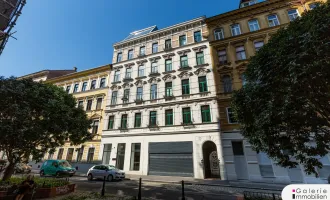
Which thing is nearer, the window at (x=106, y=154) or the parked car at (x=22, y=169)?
the parked car at (x=22, y=169)

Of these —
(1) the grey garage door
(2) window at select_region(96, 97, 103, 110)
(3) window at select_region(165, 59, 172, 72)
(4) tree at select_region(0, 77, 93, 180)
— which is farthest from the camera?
(2) window at select_region(96, 97, 103, 110)

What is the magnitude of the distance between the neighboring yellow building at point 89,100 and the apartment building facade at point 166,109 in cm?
145

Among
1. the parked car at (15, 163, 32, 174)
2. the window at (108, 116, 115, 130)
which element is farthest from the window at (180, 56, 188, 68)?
the parked car at (15, 163, 32, 174)

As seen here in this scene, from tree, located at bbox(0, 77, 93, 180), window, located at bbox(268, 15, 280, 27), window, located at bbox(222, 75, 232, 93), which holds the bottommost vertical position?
tree, located at bbox(0, 77, 93, 180)

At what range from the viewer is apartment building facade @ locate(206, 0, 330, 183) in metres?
13.9

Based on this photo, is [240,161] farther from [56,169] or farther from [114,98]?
[56,169]

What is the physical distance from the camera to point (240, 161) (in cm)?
1497

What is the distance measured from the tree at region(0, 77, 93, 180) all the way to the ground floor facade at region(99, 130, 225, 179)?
368 inches

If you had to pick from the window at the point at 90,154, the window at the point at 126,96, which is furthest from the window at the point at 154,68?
the window at the point at 90,154

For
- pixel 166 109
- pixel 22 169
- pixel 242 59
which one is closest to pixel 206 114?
pixel 166 109

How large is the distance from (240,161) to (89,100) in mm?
22699

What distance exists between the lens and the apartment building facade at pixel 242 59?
13.9m

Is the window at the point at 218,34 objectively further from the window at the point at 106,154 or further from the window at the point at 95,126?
the window at the point at 95,126

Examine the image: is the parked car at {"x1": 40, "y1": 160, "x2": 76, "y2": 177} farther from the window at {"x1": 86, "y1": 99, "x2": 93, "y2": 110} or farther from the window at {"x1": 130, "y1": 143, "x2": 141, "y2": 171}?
the window at {"x1": 86, "y1": 99, "x2": 93, "y2": 110}
